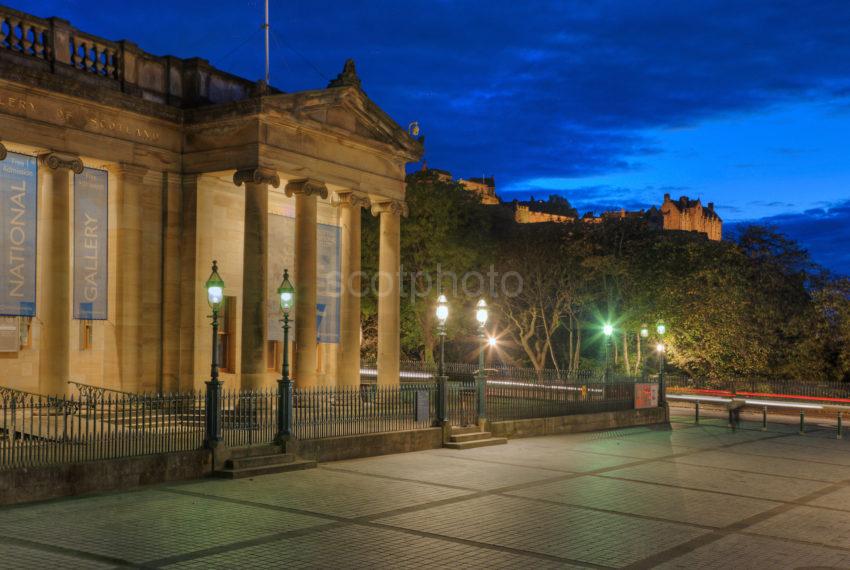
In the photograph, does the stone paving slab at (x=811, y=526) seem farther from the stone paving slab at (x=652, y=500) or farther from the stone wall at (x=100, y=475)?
the stone wall at (x=100, y=475)

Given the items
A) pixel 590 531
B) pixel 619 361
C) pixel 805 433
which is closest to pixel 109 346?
pixel 590 531

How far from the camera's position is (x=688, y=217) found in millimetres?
164500

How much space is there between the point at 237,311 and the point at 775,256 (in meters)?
32.3

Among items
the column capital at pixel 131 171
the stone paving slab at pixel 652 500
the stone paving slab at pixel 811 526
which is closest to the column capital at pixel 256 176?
Result: the column capital at pixel 131 171

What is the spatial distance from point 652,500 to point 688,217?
6120 inches

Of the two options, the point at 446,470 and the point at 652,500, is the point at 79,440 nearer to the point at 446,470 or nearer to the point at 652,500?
the point at 446,470

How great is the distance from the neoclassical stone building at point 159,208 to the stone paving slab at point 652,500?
34.1 ft

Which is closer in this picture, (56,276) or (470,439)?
(56,276)

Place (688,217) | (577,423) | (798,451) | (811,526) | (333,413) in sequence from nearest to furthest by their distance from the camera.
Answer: (811,526) < (333,413) < (798,451) < (577,423) < (688,217)

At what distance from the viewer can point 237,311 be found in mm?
29000

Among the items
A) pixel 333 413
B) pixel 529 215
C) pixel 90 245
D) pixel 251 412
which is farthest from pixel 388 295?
pixel 529 215

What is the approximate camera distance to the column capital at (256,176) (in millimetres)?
24906

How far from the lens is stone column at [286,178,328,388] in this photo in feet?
86.7

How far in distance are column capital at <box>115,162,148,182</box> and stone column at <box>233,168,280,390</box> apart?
271 cm
